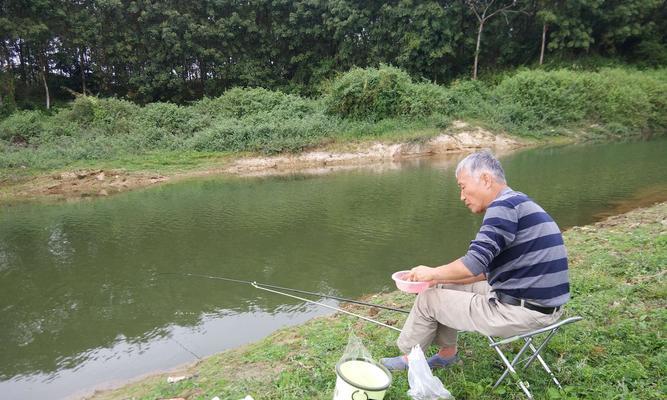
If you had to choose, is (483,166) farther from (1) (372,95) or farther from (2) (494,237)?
(1) (372,95)

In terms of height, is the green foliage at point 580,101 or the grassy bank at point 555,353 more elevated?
the green foliage at point 580,101

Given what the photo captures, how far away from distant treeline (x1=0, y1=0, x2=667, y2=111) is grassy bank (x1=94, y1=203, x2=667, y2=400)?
96.0ft

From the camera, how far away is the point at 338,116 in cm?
2388

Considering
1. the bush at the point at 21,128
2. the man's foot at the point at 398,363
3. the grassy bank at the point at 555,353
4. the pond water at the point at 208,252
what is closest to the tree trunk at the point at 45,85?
the bush at the point at 21,128

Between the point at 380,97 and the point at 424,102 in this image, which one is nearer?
the point at 424,102

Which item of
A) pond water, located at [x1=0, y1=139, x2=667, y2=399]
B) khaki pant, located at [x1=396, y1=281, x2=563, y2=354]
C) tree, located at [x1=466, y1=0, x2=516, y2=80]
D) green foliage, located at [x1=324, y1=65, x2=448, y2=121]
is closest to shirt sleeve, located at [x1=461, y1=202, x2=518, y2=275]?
khaki pant, located at [x1=396, y1=281, x2=563, y2=354]

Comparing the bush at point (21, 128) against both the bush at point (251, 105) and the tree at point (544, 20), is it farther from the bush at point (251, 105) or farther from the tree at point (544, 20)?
the tree at point (544, 20)

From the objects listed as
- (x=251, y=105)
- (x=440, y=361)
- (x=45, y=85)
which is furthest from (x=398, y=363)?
(x=45, y=85)

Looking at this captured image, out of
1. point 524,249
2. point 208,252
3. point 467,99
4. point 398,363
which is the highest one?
point 467,99

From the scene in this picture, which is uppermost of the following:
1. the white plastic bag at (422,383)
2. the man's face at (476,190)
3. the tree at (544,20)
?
the tree at (544,20)

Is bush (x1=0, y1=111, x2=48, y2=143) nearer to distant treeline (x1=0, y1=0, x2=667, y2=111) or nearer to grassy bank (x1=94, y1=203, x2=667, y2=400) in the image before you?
distant treeline (x1=0, y1=0, x2=667, y2=111)

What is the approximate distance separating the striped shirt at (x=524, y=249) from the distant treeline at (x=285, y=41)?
31.2m

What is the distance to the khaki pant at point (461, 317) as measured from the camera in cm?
293

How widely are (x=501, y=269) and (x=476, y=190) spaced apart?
0.55 m
